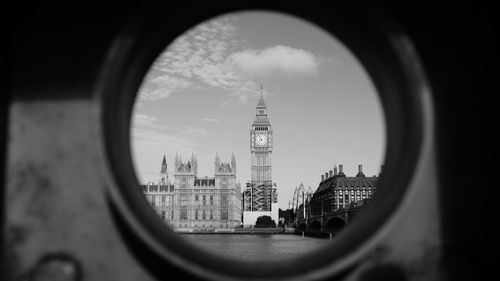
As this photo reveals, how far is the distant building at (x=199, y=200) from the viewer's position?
6988 cm

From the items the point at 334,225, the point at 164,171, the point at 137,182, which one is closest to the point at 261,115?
the point at 164,171

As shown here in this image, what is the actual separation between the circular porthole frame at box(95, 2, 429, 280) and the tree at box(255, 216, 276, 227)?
75.5m

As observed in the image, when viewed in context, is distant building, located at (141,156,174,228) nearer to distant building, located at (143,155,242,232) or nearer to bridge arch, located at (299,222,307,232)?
distant building, located at (143,155,242,232)

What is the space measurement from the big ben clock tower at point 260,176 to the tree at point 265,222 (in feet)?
7.52

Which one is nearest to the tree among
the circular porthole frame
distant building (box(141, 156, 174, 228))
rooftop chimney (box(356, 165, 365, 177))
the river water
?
distant building (box(141, 156, 174, 228))

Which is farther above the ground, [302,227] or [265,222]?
[265,222]

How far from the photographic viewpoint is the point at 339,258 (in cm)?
180

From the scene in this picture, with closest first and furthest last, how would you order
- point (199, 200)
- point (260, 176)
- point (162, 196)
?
point (199, 200)
point (162, 196)
point (260, 176)

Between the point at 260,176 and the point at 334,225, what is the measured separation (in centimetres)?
3422

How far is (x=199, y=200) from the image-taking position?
7069cm

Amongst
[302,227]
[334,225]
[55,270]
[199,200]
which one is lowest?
[302,227]

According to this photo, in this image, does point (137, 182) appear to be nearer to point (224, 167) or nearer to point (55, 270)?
point (55, 270)

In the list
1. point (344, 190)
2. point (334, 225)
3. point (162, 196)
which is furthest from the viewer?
point (162, 196)

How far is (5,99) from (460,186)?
1.71m
